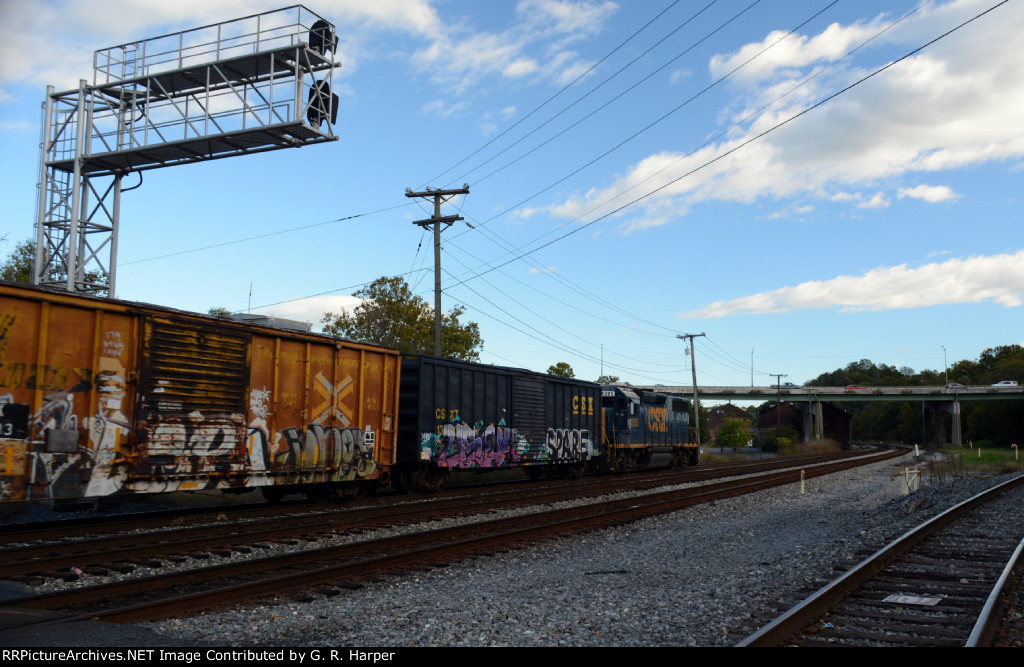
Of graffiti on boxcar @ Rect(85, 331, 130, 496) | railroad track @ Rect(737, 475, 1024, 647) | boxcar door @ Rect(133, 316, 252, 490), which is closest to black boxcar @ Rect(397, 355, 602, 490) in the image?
boxcar door @ Rect(133, 316, 252, 490)

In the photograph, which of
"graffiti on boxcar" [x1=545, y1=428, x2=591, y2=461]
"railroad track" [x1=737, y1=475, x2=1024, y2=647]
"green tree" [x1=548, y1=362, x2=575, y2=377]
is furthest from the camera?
"green tree" [x1=548, y1=362, x2=575, y2=377]

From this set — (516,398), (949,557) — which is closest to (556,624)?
(949,557)

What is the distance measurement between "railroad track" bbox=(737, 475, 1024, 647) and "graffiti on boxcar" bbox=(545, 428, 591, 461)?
12624 millimetres

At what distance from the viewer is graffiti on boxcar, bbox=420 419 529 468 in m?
17.7

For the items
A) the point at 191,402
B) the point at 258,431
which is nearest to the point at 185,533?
the point at 191,402

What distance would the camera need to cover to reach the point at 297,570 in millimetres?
8617

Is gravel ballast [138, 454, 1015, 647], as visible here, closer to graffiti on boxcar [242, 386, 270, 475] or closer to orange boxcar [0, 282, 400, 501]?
orange boxcar [0, 282, 400, 501]

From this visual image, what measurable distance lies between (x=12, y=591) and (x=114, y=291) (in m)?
14.6

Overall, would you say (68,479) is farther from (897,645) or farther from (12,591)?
(897,645)

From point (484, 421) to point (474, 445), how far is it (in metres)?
0.82

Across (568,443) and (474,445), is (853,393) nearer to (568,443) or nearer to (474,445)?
(568,443)

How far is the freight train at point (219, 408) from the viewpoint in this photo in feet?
32.3

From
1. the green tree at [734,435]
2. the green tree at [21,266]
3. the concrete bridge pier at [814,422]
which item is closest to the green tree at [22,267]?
the green tree at [21,266]

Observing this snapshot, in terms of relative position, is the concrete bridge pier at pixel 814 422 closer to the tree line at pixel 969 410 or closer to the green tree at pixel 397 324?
the tree line at pixel 969 410
